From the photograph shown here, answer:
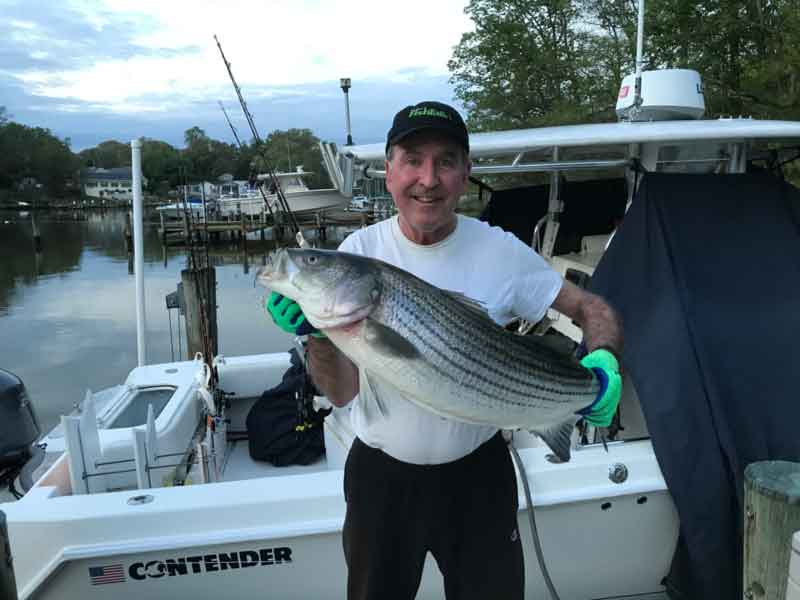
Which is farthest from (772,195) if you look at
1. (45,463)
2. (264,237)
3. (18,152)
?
(18,152)

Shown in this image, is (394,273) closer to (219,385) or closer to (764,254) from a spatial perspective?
(764,254)

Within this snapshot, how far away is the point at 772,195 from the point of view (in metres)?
3.89

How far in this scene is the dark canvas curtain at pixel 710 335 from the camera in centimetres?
318

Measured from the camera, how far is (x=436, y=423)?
2.27 meters

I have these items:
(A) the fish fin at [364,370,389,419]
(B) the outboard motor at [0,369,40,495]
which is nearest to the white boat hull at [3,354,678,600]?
(B) the outboard motor at [0,369,40,495]

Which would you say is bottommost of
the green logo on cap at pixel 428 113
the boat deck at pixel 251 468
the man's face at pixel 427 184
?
the boat deck at pixel 251 468

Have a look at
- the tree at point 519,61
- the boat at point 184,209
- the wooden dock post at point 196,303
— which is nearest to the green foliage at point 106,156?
the boat at point 184,209

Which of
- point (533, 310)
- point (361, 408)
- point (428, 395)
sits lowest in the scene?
point (361, 408)

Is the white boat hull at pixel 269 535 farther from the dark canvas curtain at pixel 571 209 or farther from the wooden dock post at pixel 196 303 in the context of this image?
the wooden dock post at pixel 196 303

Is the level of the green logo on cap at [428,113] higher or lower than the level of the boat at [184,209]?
higher

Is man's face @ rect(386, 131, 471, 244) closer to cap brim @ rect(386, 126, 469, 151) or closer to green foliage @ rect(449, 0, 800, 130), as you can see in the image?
cap brim @ rect(386, 126, 469, 151)

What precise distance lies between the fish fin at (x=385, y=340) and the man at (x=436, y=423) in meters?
0.34

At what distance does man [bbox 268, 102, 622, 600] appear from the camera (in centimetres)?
228

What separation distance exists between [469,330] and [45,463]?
374cm
